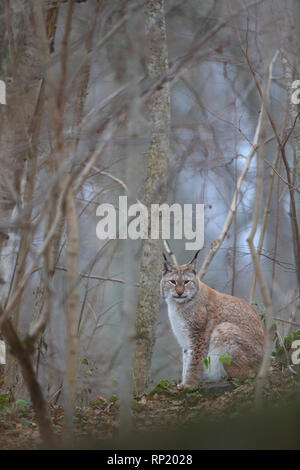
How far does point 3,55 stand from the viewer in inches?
200

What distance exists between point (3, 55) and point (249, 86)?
437 cm

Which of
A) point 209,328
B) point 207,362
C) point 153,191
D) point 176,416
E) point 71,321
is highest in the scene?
point 153,191

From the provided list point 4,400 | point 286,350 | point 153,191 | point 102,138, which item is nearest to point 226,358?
point 286,350

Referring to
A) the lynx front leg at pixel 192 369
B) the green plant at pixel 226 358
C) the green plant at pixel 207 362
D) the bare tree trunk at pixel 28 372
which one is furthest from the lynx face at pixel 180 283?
the bare tree trunk at pixel 28 372

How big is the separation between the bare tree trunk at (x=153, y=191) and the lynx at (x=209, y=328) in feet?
0.87

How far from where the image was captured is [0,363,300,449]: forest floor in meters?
3.17

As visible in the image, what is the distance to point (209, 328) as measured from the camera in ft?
18.5

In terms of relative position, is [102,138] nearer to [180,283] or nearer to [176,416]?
[176,416]

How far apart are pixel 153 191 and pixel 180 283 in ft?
3.39

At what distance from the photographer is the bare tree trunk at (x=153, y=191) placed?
5438mm

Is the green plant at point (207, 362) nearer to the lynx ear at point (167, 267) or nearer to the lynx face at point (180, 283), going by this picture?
the lynx face at point (180, 283)

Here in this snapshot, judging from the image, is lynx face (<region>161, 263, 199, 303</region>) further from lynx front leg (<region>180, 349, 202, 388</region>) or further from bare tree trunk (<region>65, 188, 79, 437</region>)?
bare tree trunk (<region>65, 188, 79, 437</region>)

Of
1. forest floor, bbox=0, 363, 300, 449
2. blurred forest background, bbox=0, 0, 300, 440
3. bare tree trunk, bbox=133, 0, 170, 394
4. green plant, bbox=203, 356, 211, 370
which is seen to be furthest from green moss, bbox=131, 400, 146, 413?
green plant, bbox=203, 356, 211, 370
